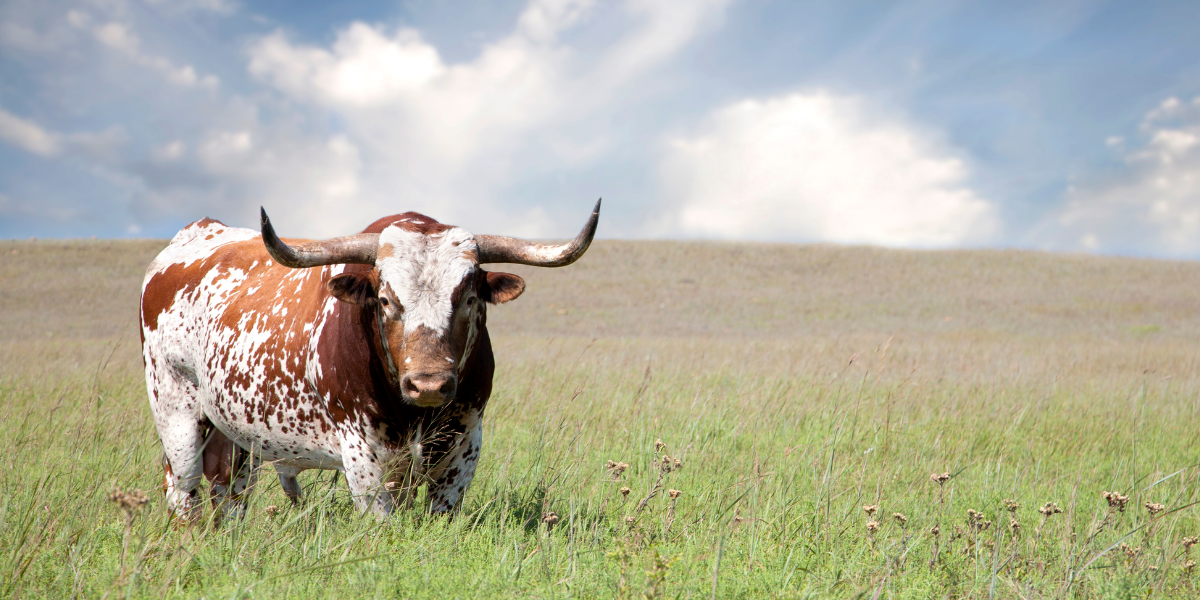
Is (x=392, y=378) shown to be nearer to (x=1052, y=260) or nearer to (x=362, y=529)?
(x=362, y=529)

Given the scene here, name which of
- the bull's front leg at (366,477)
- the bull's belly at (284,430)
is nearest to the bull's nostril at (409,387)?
the bull's front leg at (366,477)

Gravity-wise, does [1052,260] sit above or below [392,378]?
above

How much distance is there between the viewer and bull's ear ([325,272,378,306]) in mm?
3164

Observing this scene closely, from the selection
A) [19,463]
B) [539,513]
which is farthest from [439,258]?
[19,463]

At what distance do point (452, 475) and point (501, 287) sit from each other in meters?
1.05

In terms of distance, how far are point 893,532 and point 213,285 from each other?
4539 mm

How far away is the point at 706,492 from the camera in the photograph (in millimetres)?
4043

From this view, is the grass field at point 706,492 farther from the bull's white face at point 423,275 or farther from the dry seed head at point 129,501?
the bull's white face at point 423,275

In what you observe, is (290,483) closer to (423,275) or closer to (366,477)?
(366,477)

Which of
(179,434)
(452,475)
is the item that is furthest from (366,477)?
(179,434)

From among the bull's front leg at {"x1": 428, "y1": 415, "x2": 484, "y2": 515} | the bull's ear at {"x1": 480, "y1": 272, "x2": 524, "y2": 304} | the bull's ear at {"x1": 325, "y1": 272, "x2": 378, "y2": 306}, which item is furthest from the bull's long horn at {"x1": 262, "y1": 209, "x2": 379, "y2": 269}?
the bull's front leg at {"x1": 428, "y1": 415, "x2": 484, "y2": 515}

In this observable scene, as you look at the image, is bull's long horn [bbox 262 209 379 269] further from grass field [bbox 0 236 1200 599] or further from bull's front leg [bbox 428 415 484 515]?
grass field [bbox 0 236 1200 599]

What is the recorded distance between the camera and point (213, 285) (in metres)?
4.42

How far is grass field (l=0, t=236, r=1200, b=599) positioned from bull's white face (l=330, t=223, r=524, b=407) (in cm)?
78
